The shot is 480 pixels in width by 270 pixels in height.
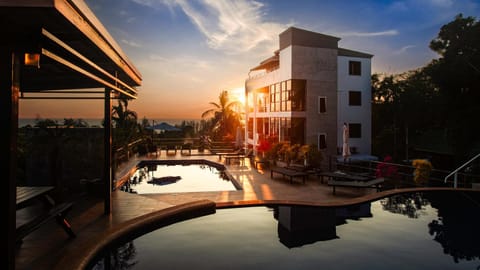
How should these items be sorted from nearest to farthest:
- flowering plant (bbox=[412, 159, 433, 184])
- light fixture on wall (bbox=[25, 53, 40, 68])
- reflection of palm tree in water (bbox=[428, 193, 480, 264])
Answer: light fixture on wall (bbox=[25, 53, 40, 68]) → reflection of palm tree in water (bbox=[428, 193, 480, 264]) → flowering plant (bbox=[412, 159, 433, 184])

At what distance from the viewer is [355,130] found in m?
24.9

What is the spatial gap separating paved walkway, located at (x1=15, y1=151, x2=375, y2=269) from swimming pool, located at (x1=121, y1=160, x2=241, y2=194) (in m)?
0.75

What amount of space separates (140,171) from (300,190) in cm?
922

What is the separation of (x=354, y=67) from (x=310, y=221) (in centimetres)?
2001

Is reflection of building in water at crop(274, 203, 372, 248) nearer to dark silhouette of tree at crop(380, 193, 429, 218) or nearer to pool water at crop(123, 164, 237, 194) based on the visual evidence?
dark silhouette of tree at crop(380, 193, 429, 218)

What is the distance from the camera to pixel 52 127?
8750 millimetres

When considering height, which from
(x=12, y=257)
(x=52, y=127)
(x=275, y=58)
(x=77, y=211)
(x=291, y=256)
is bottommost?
(x=291, y=256)

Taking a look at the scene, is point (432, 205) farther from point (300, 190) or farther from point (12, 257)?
point (12, 257)

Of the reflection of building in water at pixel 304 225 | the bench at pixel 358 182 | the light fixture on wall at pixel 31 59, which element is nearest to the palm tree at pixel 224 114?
the bench at pixel 358 182

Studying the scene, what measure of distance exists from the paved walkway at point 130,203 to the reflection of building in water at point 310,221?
0.31 meters

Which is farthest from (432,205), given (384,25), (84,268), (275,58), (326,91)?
(384,25)

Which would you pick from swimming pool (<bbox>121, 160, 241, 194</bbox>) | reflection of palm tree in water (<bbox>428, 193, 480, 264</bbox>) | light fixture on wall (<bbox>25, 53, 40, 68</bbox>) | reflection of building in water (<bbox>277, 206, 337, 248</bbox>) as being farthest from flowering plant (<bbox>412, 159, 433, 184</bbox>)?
light fixture on wall (<bbox>25, 53, 40, 68</bbox>)

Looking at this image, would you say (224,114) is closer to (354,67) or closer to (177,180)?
(354,67)

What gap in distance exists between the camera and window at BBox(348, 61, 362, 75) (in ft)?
80.4
